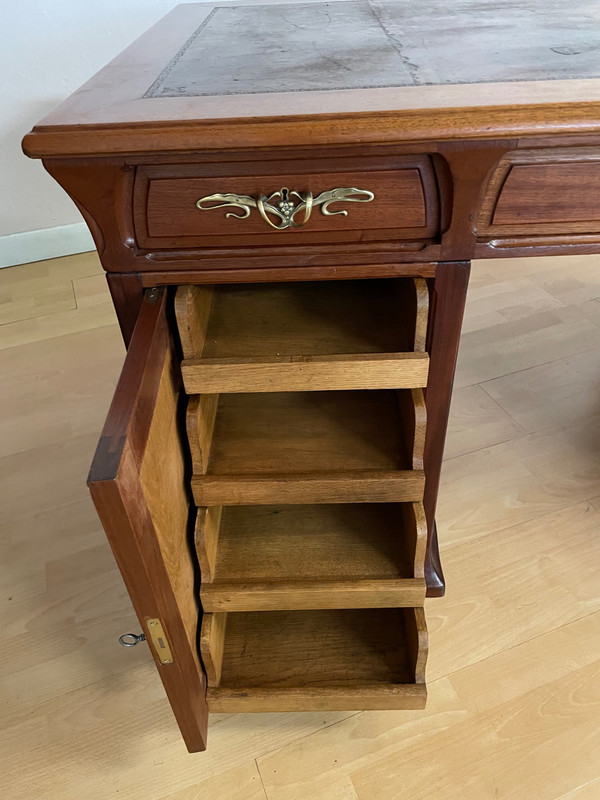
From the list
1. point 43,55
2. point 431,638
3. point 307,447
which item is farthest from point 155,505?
point 43,55

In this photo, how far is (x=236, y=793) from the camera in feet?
2.35

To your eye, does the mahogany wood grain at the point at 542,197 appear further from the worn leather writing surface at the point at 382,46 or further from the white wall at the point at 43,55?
the white wall at the point at 43,55

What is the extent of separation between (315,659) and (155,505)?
1.12ft

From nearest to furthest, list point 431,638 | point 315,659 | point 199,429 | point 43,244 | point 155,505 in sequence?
1. point 155,505
2. point 199,429
3. point 315,659
4. point 431,638
5. point 43,244

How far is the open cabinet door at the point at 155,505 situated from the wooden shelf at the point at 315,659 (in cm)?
5

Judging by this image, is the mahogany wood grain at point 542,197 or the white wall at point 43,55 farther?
the white wall at point 43,55

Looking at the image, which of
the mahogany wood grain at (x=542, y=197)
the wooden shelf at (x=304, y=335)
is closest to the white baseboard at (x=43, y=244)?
the wooden shelf at (x=304, y=335)

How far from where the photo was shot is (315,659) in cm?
72

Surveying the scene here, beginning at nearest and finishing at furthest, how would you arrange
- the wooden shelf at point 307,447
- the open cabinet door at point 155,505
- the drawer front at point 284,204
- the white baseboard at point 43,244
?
the open cabinet door at point 155,505 < the drawer front at point 284,204 < the wooden shelf at point 307,447 < the white baseboard at point 43,244

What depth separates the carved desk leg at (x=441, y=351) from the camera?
1.93 ft

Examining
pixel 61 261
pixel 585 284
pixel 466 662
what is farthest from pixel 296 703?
pixel 61 261

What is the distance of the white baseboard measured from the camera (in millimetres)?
1679

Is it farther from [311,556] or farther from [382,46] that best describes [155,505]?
[382,46]

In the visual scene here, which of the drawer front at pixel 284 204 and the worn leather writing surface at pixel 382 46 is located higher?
the worn leather writing surface at pixel 382 46
